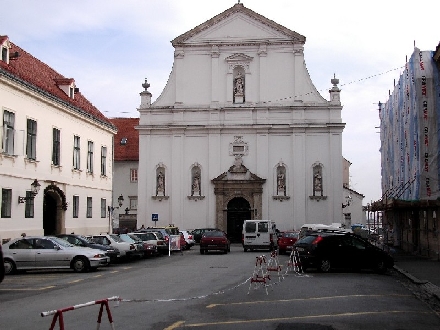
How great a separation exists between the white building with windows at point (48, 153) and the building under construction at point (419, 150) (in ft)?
59.1

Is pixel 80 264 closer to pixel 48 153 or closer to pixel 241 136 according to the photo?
pixel 48 153

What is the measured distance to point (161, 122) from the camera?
51750mm

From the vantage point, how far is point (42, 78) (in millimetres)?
35719

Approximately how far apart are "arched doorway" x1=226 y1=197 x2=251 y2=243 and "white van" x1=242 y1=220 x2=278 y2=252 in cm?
1298

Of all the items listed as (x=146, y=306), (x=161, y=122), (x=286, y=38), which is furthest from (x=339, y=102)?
(x=146, y=306)

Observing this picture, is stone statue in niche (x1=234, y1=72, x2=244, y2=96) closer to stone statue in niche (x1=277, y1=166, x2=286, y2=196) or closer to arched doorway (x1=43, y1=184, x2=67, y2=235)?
stone statue in niche (x1=277, y1=166, x2=286, y2=196)

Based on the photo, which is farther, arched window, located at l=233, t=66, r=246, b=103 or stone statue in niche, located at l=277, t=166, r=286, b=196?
arched window, located at l=233, t=66, r=246, b=103

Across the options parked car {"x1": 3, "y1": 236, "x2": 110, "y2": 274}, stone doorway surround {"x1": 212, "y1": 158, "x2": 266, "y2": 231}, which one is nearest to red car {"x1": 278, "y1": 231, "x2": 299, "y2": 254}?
parked car {"x1": 3, "y1": 236, "x2": 110, "y2": 274}

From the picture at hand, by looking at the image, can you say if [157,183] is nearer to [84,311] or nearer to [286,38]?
[286,38]

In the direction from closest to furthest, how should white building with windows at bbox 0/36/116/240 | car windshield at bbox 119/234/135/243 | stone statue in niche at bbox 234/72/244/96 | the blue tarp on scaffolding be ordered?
the blue tarp on scaffolding
white building with windows at bbox 0/36/116/240
car windshield at bbox 119/234/135/243
stone statue in niche at bbox 234/72/244/96

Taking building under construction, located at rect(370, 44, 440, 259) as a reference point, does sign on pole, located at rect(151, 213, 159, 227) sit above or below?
below

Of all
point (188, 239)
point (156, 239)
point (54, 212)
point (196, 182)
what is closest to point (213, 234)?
point (156, 239)

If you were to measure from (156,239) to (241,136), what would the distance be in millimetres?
18592

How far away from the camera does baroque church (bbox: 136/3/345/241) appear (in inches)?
1970
